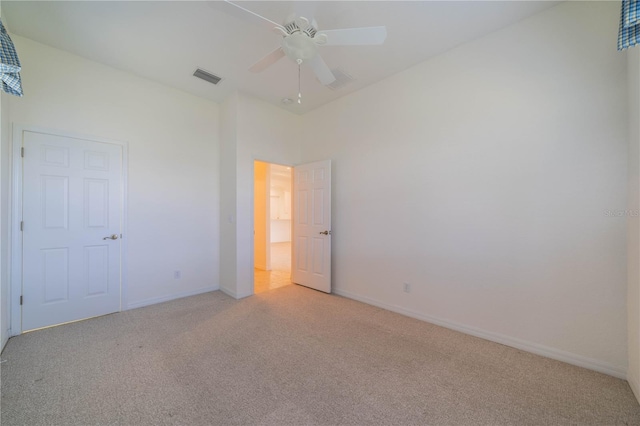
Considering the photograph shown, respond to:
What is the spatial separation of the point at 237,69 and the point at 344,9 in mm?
1569

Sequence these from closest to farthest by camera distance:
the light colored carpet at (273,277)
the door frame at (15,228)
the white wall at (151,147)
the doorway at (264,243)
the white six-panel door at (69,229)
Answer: the door frame at (15,228) < the white six-panel door at (69,229) < the white wall at (151,147) < the light colored carpet at (273,277) < the doorway at (264,243)

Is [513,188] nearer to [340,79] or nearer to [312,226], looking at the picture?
[340,79]

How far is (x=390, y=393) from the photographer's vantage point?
1765mm

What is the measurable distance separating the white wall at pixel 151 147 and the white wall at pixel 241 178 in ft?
1.06

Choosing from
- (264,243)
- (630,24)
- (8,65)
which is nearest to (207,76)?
(8,65)

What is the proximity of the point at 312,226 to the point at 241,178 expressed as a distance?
4.43 ft

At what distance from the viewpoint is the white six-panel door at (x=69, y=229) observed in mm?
2643

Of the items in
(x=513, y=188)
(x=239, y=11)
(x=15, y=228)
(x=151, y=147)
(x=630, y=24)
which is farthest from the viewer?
(x=151, y=147)

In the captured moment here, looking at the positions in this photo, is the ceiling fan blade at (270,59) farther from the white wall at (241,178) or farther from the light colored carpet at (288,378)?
the light colored carpet at (288,378)

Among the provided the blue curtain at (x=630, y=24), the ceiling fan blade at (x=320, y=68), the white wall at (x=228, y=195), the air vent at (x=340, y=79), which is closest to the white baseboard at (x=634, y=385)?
the blue curtain at (x=630, y=24)

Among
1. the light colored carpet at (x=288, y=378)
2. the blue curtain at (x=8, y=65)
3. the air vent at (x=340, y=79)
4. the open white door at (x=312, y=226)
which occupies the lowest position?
the light colored carpet at (x=288, y=378)

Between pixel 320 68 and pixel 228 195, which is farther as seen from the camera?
pixel 228 195

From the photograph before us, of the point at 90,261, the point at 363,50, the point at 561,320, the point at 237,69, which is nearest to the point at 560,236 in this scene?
the point at 561,320

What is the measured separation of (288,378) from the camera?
1.92 m
